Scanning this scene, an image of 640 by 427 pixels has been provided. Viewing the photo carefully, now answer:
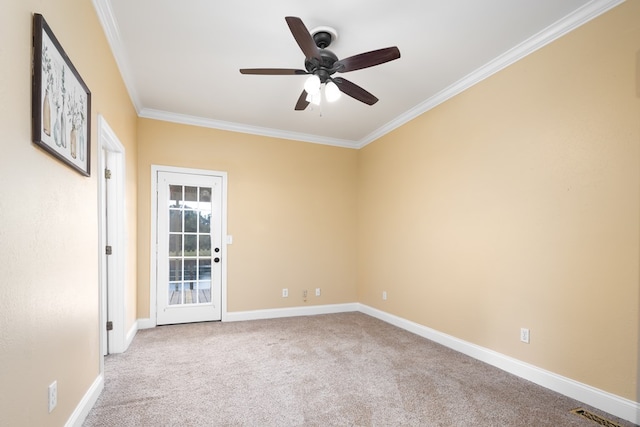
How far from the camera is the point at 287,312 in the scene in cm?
481

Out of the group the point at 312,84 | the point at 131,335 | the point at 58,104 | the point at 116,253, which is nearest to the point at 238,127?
the point at 116,253

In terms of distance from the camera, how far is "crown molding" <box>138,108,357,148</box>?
14.0ft

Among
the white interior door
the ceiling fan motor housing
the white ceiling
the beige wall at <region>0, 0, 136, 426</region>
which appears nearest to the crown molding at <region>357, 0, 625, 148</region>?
the white ceiling

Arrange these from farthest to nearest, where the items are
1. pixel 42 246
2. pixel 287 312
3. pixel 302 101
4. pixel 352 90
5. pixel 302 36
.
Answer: pixel 287 312, pixel 302 101, pixel 352 90, pixel 302 36, pixel 42 246

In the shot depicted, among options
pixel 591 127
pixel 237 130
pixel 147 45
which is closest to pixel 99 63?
pixel 147 45

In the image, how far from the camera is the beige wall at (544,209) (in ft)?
7.06

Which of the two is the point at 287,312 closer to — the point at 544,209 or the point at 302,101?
the point at 302,101

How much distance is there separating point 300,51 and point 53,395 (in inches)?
113

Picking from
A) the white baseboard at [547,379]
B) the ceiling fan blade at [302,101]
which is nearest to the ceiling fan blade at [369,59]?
Answer: the ceiling fan blade at [302,101]

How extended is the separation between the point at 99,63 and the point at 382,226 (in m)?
3.71

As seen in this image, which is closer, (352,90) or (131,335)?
(352,90)

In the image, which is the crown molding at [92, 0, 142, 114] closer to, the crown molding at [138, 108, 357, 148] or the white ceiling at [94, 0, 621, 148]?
the white ceiling at [94, 0, 621, 148]

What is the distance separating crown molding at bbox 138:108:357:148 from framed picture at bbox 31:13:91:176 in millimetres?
2276

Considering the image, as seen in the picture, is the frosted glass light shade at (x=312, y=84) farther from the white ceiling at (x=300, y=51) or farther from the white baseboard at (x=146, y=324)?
the white baseboard at (x=146, y=324)
